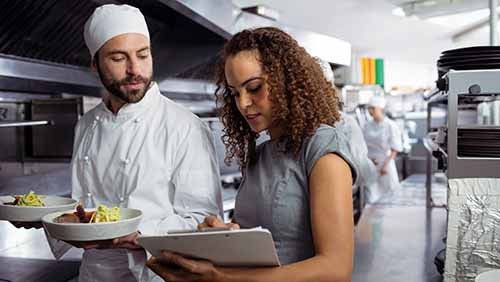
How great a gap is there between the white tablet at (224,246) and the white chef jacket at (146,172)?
1.00 feet

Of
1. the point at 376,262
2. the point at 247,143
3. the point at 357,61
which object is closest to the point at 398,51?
the point at 357,61

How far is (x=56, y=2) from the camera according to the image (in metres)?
1.69

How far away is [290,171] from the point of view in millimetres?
1039

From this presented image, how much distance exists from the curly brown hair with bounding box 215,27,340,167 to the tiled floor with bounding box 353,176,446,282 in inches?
29.1

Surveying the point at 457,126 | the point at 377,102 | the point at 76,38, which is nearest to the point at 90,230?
the point at 457,126

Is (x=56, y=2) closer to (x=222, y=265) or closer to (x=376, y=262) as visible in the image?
(x=222, y=265)

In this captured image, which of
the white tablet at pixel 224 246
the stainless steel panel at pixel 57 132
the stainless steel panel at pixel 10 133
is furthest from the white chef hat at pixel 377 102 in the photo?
the white tablet at pixel 224 246

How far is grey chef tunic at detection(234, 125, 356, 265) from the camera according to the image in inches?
39.1

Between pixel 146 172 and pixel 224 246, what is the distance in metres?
0.50

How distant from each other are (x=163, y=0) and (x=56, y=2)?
1.28ft

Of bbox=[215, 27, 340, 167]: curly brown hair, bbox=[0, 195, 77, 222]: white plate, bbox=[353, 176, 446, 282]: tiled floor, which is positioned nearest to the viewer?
bbox=[215, 27, 340, 167]: curly brown hair

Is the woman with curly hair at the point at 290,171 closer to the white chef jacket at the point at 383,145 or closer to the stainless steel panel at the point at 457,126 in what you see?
the stainless steel panel at the point at 457,126

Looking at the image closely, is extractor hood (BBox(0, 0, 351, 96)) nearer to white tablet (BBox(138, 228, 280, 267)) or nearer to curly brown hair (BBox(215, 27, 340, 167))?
curly brown hair (BBox(215, 27, 340, 167))

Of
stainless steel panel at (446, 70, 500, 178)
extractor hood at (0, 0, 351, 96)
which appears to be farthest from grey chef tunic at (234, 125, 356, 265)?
extractor hood at (0, 0, 351, 96)
